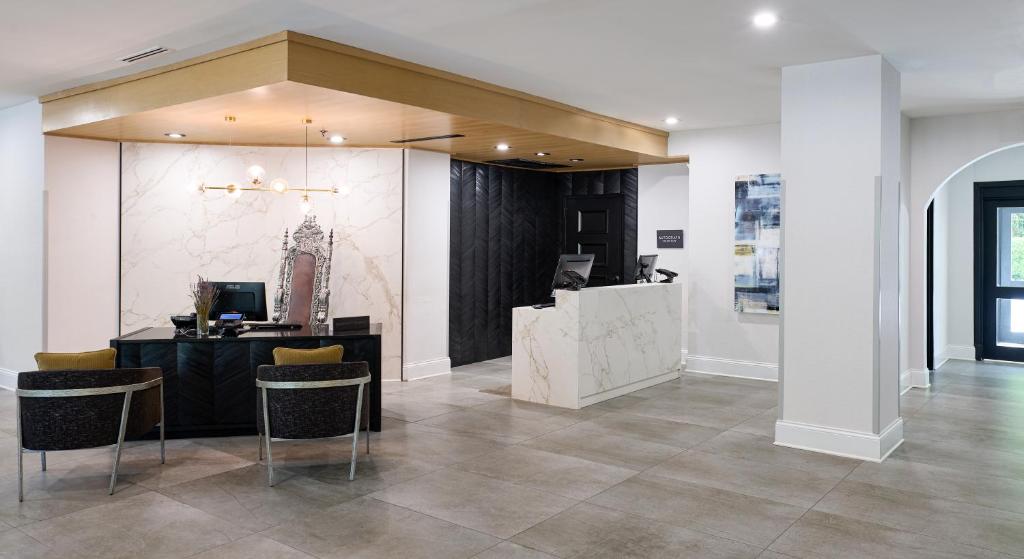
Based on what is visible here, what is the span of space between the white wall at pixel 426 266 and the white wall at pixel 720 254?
3.02 meters

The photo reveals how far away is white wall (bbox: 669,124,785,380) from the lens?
8.60 metres

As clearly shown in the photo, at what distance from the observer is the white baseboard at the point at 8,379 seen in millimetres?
7812

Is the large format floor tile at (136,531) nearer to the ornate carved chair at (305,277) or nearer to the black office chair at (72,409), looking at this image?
the black office chair at (72,409)

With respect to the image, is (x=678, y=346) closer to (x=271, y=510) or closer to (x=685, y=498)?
(x=685, y=498)

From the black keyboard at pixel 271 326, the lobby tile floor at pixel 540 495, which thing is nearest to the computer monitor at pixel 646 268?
the lobby tile floor at pixel 540 495

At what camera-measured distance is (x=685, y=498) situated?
179 inches

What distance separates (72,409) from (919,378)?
8.16m

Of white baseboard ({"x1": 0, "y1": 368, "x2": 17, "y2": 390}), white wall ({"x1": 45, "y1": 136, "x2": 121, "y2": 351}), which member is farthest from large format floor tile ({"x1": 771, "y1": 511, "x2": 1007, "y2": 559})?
white baseboard ({"x1": 0, "y1": 368, "x2": 17, "y2": 390})

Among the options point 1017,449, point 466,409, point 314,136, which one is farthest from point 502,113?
point 1017,449

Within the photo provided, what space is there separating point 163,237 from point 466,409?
3.91 meters

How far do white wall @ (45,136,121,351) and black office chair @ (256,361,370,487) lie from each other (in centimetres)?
406

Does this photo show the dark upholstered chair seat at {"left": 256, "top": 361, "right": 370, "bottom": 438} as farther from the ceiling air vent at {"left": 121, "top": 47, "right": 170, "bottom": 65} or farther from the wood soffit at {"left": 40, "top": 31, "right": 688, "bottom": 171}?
Answer: the ceiling air vent at {"left": 121, "top": 47, "right": 170, "bottom": 65}

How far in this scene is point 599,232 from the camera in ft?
35.2

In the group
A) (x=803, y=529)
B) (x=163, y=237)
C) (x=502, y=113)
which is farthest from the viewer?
(x=163, y=237)
